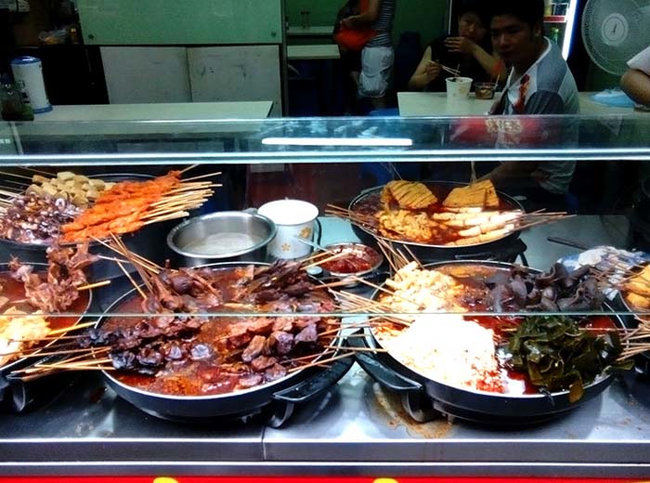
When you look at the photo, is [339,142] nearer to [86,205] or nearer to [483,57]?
[86,205]

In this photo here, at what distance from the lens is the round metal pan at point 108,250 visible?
1.88m

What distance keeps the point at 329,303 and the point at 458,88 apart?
11.9ft

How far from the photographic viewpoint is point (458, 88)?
4824 millimetres

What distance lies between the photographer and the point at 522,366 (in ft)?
5.06

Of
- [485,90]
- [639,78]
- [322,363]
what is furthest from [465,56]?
[322,363]

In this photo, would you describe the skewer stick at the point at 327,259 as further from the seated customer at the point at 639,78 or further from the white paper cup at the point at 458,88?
the white paper cup at the point at 458,88

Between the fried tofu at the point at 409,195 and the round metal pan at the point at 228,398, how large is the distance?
36.1 inches

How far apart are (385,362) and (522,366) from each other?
388 millimetres

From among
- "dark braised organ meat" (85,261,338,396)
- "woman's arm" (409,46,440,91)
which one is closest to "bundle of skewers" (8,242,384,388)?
"dark braised organ meat" (85,261,338,396)

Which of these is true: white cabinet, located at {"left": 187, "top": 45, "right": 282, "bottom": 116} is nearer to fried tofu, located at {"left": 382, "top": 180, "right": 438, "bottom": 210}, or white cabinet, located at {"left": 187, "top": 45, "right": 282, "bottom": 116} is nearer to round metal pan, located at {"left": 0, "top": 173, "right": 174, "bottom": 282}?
fried tofu, located at {"left": 382, "top": 180, "right": 438, "bottom": 210}

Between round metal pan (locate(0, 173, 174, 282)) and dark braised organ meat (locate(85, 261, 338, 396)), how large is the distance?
0.16 meters

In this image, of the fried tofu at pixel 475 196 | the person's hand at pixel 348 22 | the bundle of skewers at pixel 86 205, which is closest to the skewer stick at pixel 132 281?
the bundle of skewers at pixel 86 205

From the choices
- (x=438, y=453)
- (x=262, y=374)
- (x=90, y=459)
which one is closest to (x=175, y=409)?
(x=262, y=374)

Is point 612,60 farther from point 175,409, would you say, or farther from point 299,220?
point 175,409
